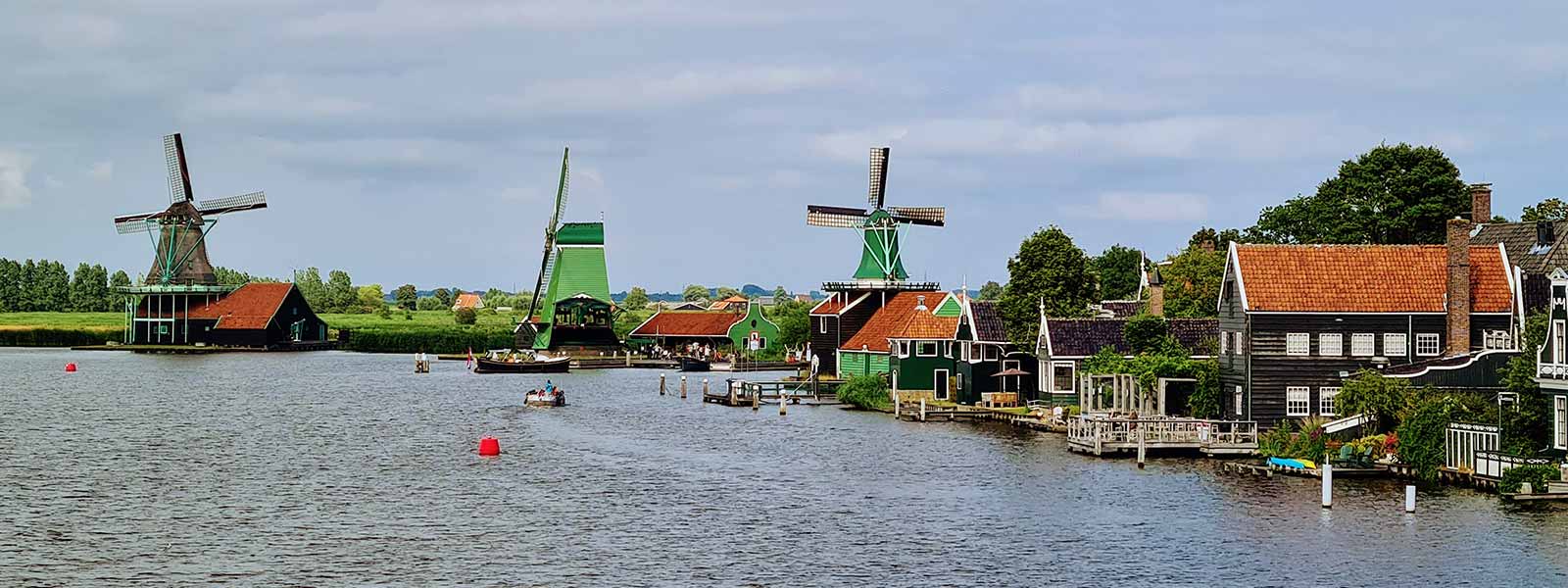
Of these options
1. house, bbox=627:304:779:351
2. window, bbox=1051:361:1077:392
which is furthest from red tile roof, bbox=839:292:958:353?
house, bbox=627:304:779:351

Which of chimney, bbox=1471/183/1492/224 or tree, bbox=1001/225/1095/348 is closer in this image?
chimney, bbox=1471/183/1492/224

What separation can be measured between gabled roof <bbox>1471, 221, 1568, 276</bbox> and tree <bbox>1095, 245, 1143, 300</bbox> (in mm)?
69544

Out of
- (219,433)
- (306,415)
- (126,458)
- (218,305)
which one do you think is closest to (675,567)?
(126,458)

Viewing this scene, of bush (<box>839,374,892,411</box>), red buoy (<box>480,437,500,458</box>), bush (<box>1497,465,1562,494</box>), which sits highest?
bush (<box>839,374,892,411</box>)

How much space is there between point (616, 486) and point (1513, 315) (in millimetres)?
31437

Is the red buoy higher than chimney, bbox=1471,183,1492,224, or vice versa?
chimney, bbox=1471,183,1492,224

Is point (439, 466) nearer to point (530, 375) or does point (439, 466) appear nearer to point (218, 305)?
point (530, 375)

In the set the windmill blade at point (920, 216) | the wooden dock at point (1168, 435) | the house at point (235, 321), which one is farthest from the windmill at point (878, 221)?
the house at point (235, 321)

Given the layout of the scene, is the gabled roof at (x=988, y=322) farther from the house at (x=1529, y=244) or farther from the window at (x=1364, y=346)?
the window at (x=1364, y=346)

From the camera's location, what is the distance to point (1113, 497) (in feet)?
163

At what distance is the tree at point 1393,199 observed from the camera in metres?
85.9

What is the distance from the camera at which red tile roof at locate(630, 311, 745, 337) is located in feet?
537

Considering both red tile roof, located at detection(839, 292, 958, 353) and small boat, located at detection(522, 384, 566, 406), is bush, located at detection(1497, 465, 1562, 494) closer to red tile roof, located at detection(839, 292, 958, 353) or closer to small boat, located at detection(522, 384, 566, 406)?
red tile roof, located at detection(839, 292, 958, 353)

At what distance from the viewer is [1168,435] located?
60812 millimetres
